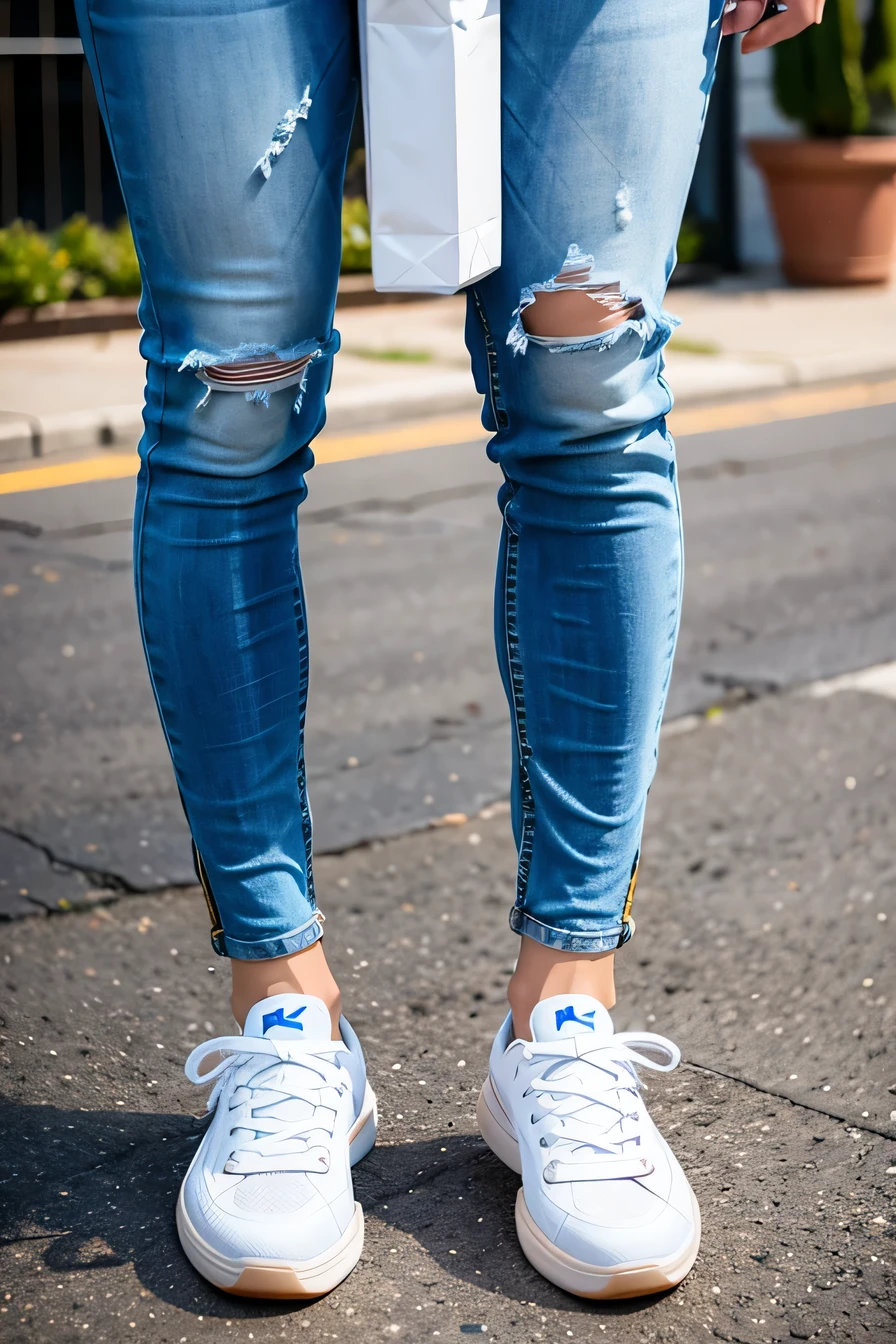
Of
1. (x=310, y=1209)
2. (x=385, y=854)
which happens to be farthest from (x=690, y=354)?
(x=310, y=1209)

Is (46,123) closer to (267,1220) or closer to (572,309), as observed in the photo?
(572,309)

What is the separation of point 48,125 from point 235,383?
6409mm

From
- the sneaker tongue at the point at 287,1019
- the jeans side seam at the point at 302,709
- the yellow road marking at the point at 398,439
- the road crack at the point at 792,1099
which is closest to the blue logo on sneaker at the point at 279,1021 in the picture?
the sneaker tongue at the point at 287,1019

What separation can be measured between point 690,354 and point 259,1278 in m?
5.55

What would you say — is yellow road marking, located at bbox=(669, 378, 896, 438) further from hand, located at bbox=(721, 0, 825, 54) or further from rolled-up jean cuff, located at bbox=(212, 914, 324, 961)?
rolled-up jean cuff, located at bbox=(212, 914, 324, 961)

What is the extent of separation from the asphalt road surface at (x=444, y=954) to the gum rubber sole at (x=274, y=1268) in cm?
2

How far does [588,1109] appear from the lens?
1231mm

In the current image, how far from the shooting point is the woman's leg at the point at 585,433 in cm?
112

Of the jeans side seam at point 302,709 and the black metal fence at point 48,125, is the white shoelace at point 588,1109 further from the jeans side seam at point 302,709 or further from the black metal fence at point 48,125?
the black metal fence at point 48,125

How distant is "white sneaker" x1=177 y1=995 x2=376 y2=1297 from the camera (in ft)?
3.78

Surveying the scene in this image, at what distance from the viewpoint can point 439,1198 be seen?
1.30 meters

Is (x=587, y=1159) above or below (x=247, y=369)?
below

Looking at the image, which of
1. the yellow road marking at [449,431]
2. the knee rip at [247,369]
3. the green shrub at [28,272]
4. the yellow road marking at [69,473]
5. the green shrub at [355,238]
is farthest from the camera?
the green shrub at [355,238]

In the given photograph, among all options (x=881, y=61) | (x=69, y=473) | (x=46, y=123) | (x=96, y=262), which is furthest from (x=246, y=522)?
(x=881, y=61)
